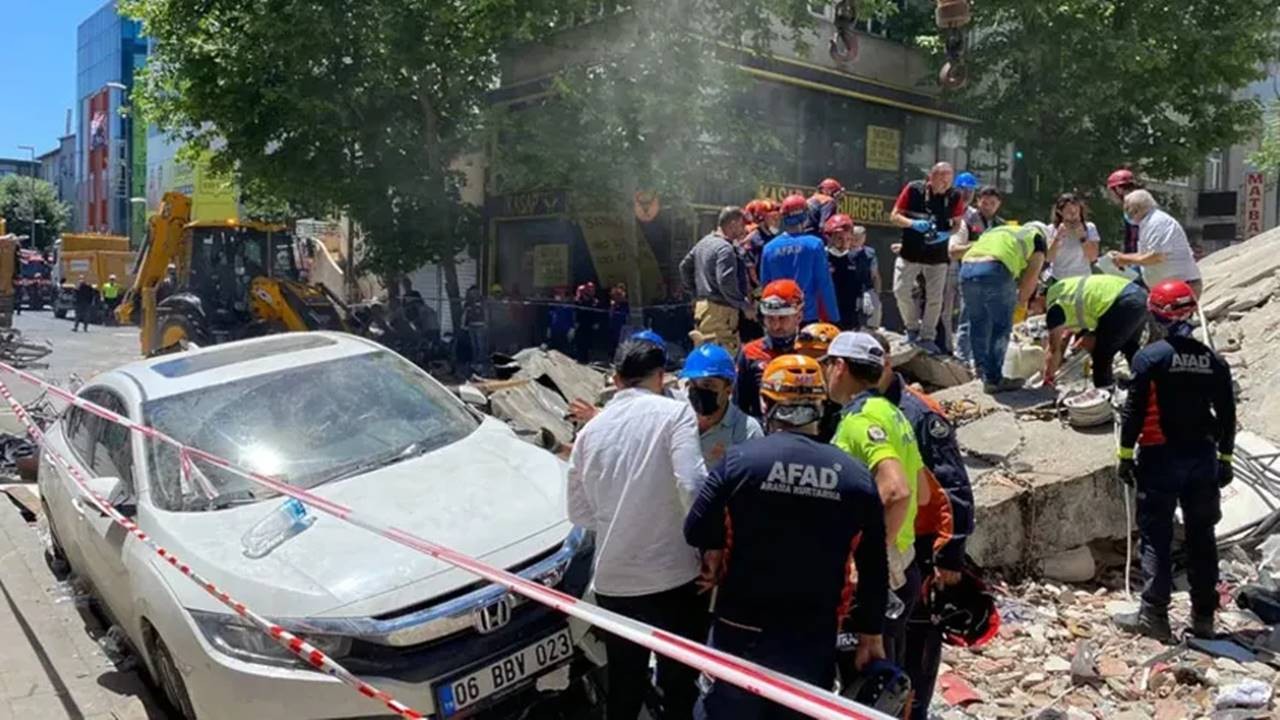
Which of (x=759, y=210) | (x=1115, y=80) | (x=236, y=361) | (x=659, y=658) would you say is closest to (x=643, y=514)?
(x=659, y=658)

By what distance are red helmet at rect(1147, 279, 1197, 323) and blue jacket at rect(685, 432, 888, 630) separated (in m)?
2.92

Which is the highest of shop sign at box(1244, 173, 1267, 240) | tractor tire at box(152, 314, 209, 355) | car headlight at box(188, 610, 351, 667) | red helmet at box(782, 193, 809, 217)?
shop sign at box(1244, 173, 1267, 240)

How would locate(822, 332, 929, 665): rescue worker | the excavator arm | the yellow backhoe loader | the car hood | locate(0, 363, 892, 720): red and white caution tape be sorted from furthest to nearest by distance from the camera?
the excavator arm, the yellow backhoe loader, the car hood, locate(822, 332, 929, 665): rescue worker, locate(0, 363, 892, 720): red and white caution tape

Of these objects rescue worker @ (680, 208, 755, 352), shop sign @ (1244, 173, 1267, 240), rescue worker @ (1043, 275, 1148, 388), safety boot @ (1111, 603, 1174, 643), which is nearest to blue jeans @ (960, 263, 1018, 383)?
rescue worker @ (1043, 275, 1148, 388)

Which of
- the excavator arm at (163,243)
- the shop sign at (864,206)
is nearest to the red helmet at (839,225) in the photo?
the shop sign at (864,206)

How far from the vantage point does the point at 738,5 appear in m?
15.8

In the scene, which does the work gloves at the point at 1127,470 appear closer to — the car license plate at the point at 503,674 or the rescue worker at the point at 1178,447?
the rescue worker at the point at 1178,447

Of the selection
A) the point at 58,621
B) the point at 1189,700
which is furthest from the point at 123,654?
the point at 1189,700

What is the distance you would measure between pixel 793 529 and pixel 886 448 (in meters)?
0.57

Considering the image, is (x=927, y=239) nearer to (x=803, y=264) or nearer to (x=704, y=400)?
(x=803, y=264)

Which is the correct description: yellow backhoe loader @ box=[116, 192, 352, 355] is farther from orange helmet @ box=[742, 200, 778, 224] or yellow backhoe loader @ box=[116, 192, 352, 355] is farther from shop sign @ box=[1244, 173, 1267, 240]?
shop sign @ box=[1244, 173, 1267, 240]

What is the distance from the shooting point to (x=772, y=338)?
196 inches

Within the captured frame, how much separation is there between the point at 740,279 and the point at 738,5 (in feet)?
32.9

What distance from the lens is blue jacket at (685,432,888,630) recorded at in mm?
2791
